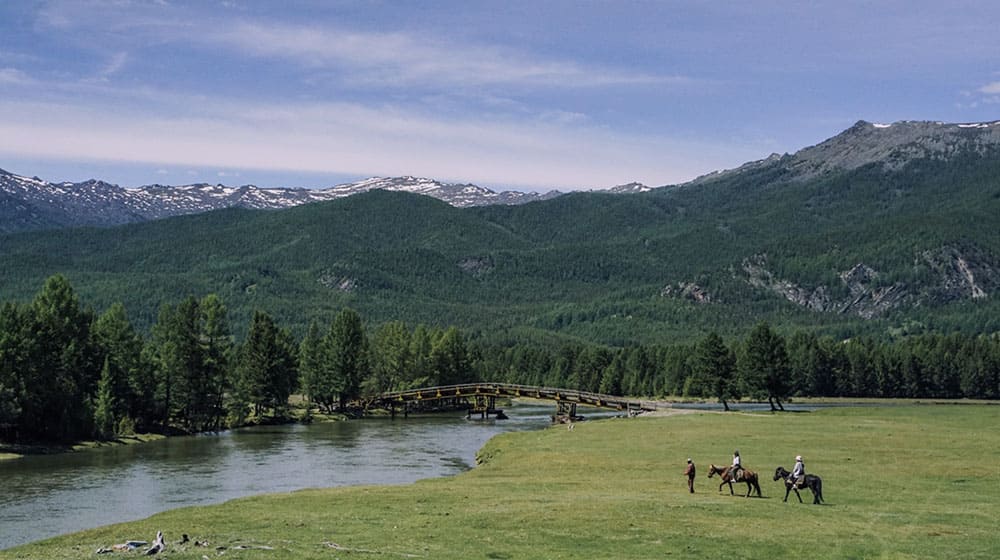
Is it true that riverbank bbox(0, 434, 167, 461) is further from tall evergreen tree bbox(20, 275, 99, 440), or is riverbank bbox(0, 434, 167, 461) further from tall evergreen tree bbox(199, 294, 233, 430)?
tall evergreen tree bbox(199, 294, 233, 430)

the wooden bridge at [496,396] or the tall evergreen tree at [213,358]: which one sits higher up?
the tall evergreen tree at [213,358]

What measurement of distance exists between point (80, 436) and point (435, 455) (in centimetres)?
3868

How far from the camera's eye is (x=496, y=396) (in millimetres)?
184500

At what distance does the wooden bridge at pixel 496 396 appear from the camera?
160 metres

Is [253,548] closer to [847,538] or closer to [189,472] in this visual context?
[847,538]

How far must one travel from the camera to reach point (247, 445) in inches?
4648

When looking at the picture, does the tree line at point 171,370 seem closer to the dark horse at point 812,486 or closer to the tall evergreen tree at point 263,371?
the tall evergreen tree at point 263,371

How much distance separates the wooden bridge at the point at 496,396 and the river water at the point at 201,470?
2743 centimetres

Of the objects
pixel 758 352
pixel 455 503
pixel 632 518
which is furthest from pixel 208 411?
pixel 632 518

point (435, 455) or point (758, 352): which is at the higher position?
point (758, 352)

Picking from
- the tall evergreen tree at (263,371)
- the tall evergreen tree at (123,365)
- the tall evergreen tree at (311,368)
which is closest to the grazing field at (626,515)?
the tall evergreen tree at (123,365)

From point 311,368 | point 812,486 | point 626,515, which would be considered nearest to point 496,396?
point 311,368

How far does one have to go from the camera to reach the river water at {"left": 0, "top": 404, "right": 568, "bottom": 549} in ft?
219

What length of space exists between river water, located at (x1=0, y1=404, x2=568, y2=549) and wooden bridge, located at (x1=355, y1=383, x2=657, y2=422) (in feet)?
90.0
